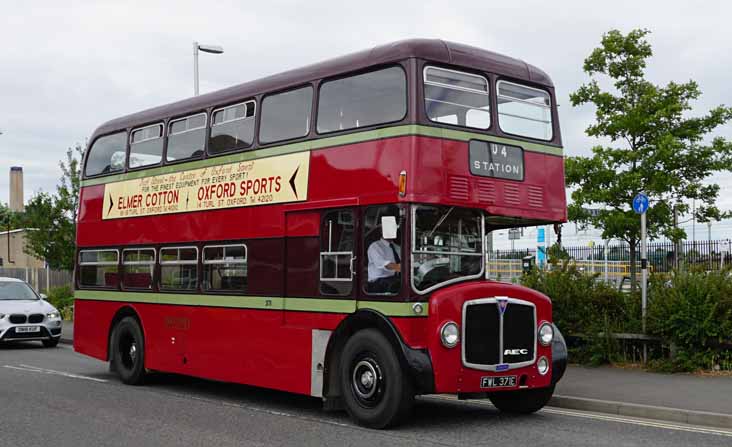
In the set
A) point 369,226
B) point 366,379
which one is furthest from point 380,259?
point 366,379

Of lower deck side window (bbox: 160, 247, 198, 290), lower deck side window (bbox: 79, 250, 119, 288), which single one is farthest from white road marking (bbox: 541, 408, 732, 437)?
lower deck side window (bbox: 79, 250, 119, 288)

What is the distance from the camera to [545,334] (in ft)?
34.5

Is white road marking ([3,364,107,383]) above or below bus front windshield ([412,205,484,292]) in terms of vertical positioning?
below

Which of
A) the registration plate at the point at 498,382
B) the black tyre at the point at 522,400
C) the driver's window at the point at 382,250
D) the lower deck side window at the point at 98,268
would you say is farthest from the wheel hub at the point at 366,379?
the lower deck side window at the point at 98,268

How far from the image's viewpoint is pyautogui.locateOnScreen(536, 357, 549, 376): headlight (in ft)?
34.2

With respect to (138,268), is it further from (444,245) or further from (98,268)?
(444,245)

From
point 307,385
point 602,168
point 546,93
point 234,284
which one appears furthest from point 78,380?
point 602,168

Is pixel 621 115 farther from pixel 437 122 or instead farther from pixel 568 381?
pixel 437 122

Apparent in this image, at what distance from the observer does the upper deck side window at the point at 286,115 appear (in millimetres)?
11438

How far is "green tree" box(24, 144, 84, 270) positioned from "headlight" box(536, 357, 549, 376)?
2540 centimetres

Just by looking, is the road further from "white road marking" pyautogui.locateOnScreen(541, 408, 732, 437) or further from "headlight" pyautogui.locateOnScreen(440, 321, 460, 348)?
"headlight" pyautogui.locateOnScreen(440, 321, 460, 348)

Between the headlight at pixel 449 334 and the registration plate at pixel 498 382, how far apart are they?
0.54 metres

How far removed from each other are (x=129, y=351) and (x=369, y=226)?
6132mm

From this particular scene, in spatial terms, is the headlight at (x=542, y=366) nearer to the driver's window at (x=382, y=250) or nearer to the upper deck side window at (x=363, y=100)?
the driver's window at (x=382, y=250)
